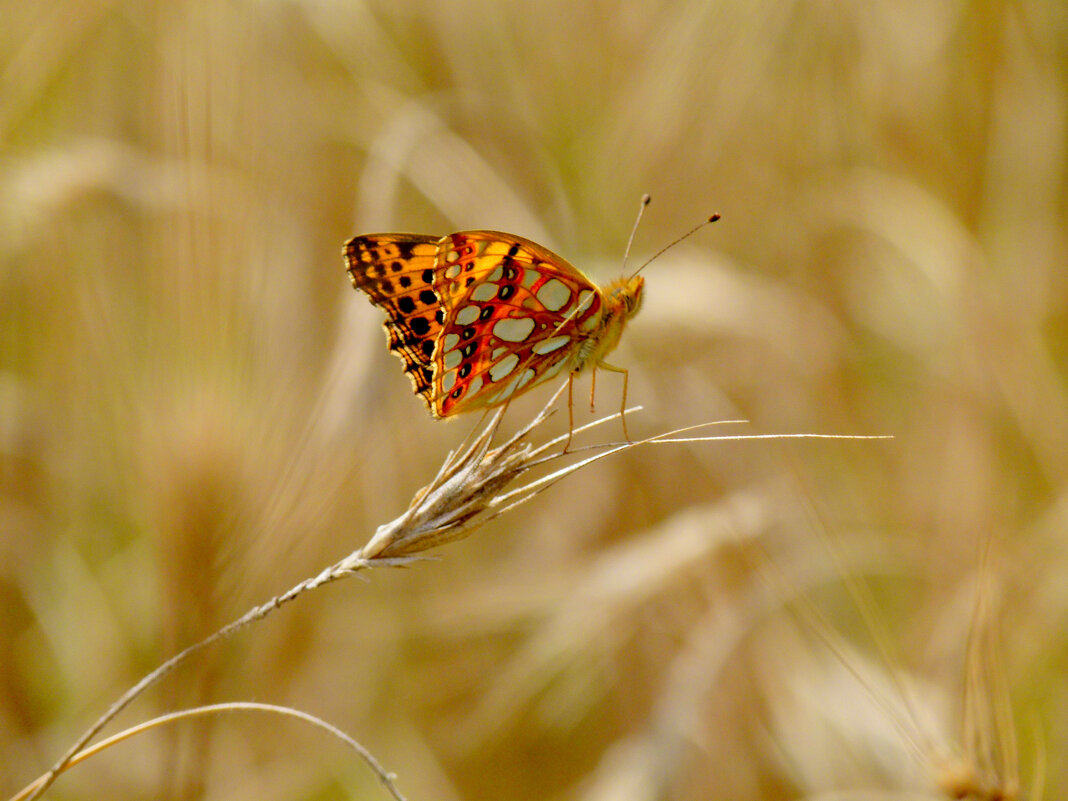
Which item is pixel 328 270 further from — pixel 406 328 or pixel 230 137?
pixel 406 328

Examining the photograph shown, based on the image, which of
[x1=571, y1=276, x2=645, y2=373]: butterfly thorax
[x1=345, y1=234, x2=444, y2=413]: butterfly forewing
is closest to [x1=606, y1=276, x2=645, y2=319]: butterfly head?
[x1=571, y1=276, x2=645, y2=373]: butterfly thorax

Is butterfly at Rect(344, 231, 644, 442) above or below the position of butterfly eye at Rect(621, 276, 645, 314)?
above

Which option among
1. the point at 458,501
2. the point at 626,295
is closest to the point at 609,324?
the point at 626,295

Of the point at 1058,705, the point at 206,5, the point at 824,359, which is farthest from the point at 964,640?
the point at 206,5

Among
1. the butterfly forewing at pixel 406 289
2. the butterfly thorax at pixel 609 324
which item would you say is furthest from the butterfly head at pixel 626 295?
the butterfly forewing at pixel 406 289

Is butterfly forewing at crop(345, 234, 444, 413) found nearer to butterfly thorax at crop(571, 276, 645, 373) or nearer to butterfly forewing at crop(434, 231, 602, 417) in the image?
butterfly forewing at crop(434, 231, 602, 417)

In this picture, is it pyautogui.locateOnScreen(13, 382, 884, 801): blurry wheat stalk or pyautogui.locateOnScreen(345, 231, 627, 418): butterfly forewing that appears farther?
pyautogui.locateOnScreen(345, 231, 627, 418): butterfly forewing
